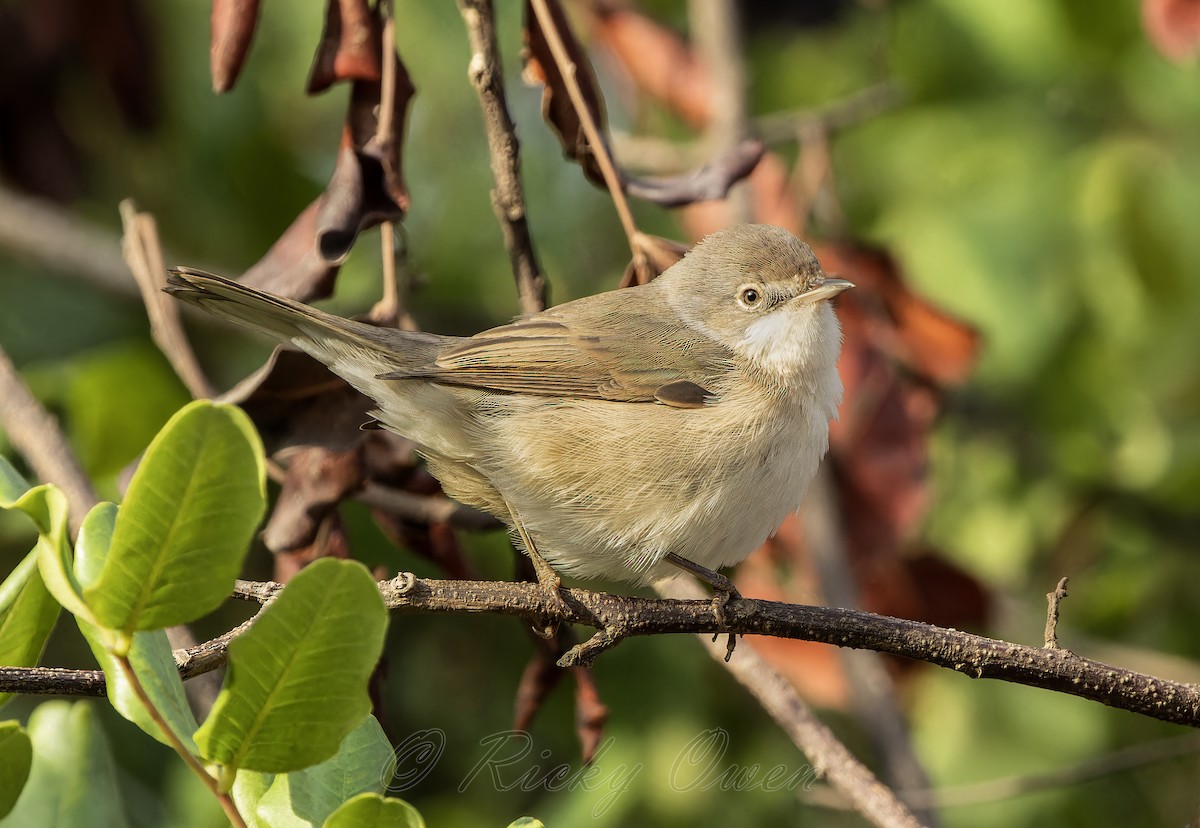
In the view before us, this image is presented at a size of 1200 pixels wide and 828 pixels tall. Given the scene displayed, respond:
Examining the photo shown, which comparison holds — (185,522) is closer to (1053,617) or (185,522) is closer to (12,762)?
(12,762)

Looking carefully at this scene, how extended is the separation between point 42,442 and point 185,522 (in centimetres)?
186

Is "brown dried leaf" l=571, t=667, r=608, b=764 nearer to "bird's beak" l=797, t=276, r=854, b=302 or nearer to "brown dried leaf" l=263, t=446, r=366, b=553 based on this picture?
"brown dried leaf" l=263, t=446, r=366, b=553

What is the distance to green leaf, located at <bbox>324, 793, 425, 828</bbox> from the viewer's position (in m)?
1.69

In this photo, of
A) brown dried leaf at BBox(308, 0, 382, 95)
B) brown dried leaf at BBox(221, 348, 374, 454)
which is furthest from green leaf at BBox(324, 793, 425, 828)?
brown dried leaf at BBox(308, 0, 382, 95)

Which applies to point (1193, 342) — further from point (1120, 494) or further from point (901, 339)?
point (901, 339)

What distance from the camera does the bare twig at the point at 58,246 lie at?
4.68 meters

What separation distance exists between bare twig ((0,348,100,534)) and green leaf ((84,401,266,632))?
1658mm

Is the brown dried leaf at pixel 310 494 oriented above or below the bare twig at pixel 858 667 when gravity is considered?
above

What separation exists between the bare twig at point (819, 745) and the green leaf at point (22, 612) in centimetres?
174

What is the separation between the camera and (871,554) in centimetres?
425

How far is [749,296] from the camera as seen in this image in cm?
384

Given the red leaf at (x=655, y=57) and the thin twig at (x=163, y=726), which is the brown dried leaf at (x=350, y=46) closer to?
the thin twig at (x=163, y=726)

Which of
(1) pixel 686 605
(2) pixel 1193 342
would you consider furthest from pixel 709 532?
(2) pixel 1193 342

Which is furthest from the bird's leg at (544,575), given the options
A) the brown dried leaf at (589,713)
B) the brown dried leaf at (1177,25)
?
the brown dried leaf at (1177,25)
